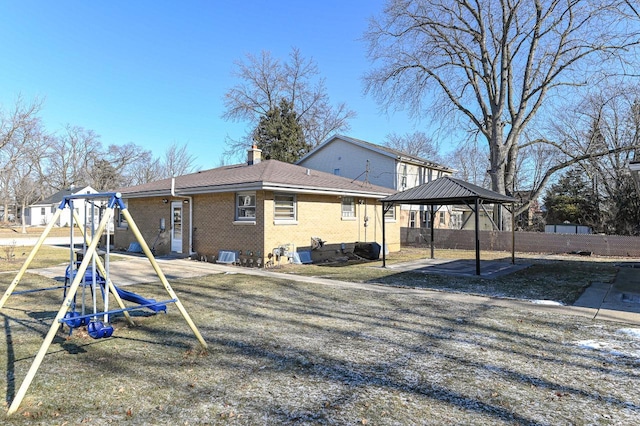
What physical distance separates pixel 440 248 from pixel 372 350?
63.4 feet

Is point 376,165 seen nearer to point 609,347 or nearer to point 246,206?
point 246,206

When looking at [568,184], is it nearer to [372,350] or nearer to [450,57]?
[450,57]

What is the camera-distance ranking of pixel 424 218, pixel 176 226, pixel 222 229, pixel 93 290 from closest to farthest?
pixel 93 290 → pixel 222 229 → pixel 176 226 → pixel 424 218

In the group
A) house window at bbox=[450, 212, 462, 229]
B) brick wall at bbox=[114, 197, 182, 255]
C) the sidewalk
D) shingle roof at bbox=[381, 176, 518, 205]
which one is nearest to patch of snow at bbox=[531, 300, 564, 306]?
the sidewalk

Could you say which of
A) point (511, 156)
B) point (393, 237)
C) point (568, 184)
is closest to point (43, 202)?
point (393, 237)

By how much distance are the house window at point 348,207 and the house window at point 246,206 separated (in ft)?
14.8

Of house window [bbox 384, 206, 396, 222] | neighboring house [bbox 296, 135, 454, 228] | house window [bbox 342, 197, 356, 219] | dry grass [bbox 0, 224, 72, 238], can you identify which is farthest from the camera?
dry grass [bbox 0, 224, 72, 238]

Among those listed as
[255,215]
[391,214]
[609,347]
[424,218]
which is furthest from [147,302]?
[424,218]

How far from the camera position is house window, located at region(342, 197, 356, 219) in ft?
56.0

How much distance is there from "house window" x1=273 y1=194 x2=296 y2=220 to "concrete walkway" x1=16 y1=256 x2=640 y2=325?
212 cm

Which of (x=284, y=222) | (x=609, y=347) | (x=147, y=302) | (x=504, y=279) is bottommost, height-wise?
(x=609, y=347)

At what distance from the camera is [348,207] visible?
17359 mm

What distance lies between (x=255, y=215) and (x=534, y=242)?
15.0m

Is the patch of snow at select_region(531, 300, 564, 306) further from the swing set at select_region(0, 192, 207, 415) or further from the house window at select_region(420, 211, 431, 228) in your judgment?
the house window at select_region(420, 211, 431, 228)
